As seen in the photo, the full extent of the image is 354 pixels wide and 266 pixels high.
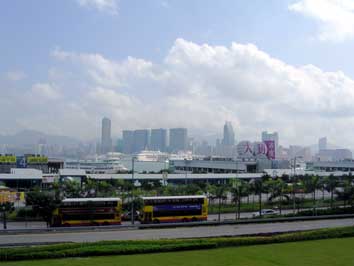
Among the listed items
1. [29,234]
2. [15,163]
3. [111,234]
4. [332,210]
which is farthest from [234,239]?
[15,163]

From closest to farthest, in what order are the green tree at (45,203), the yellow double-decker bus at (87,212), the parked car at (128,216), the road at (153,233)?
the road at (153,233) → the yellow double-decker bus at (87,212) → the green tree at (45,203) → the parked car at (128,216)

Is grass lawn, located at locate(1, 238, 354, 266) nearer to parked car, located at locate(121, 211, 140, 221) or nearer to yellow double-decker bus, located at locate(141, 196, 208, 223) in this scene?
yellow double-decker bus, located at locate(141, 196, 208, 223)

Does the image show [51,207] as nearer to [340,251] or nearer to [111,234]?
[111,234]

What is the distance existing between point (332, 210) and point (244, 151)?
49018 mm

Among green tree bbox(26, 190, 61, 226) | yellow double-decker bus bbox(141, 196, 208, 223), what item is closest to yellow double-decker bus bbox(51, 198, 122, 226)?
green tree bbox(26, 190, 61, 226)

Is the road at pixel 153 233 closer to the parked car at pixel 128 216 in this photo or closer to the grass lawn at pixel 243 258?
the grass lawn at pixel 243 258

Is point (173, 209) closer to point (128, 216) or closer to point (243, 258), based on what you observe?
point (128, 216)

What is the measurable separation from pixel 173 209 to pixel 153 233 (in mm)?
7304

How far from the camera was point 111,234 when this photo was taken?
26.0 metres

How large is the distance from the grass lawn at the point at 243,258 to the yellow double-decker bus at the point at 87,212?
43.5 ft

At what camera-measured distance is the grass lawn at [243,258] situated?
1658 centimetres

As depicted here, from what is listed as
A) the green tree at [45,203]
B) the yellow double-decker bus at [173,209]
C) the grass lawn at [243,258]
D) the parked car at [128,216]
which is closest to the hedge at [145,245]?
the grass lawn at [243,258]

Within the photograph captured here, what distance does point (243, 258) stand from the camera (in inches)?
705

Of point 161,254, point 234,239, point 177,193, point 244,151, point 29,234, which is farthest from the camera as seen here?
point 244,151
